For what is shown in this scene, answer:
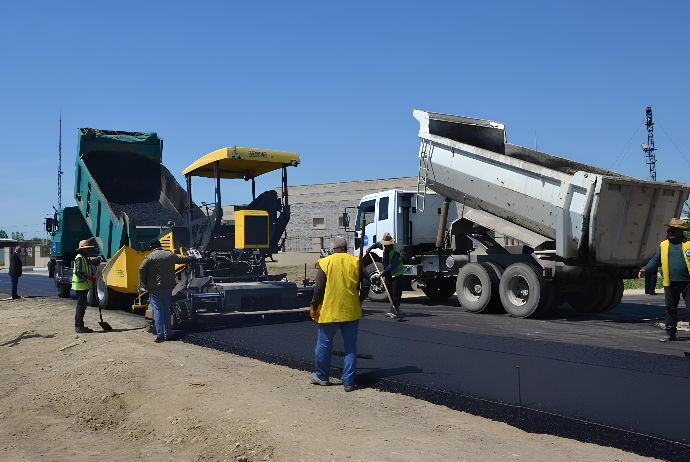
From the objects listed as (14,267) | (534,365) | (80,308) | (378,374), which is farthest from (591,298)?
(14,267)

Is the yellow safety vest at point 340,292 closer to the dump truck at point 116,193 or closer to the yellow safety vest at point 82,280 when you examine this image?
the yellow safety vest at point 82,280

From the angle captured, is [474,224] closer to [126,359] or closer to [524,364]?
[524,364]

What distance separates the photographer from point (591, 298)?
1257cm

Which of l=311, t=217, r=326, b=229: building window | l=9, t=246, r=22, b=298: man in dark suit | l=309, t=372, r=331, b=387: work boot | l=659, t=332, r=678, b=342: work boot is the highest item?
l=311, t=217, r=326, b=229: building window

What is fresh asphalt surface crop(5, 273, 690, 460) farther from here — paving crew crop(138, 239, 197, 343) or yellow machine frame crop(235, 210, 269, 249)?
yellow machine frame crop(235, 210, 269, 249)

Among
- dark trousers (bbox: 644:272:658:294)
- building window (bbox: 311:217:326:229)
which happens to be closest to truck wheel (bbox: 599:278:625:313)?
dark trousers (bbox: 644:272:658:294)

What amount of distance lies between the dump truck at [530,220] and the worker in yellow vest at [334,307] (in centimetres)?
557

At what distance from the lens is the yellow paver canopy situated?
10.7 m

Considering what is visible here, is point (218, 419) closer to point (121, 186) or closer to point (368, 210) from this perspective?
point (121, 186)

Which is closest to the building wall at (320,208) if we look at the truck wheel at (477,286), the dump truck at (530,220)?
the dump truck at (530,220)

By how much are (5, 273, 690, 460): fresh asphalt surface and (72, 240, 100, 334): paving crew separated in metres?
1.84

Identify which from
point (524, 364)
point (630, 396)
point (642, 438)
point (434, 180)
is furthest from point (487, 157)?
point (642, 438)

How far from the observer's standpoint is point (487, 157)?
12117mm

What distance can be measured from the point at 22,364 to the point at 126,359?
58.6 inches
